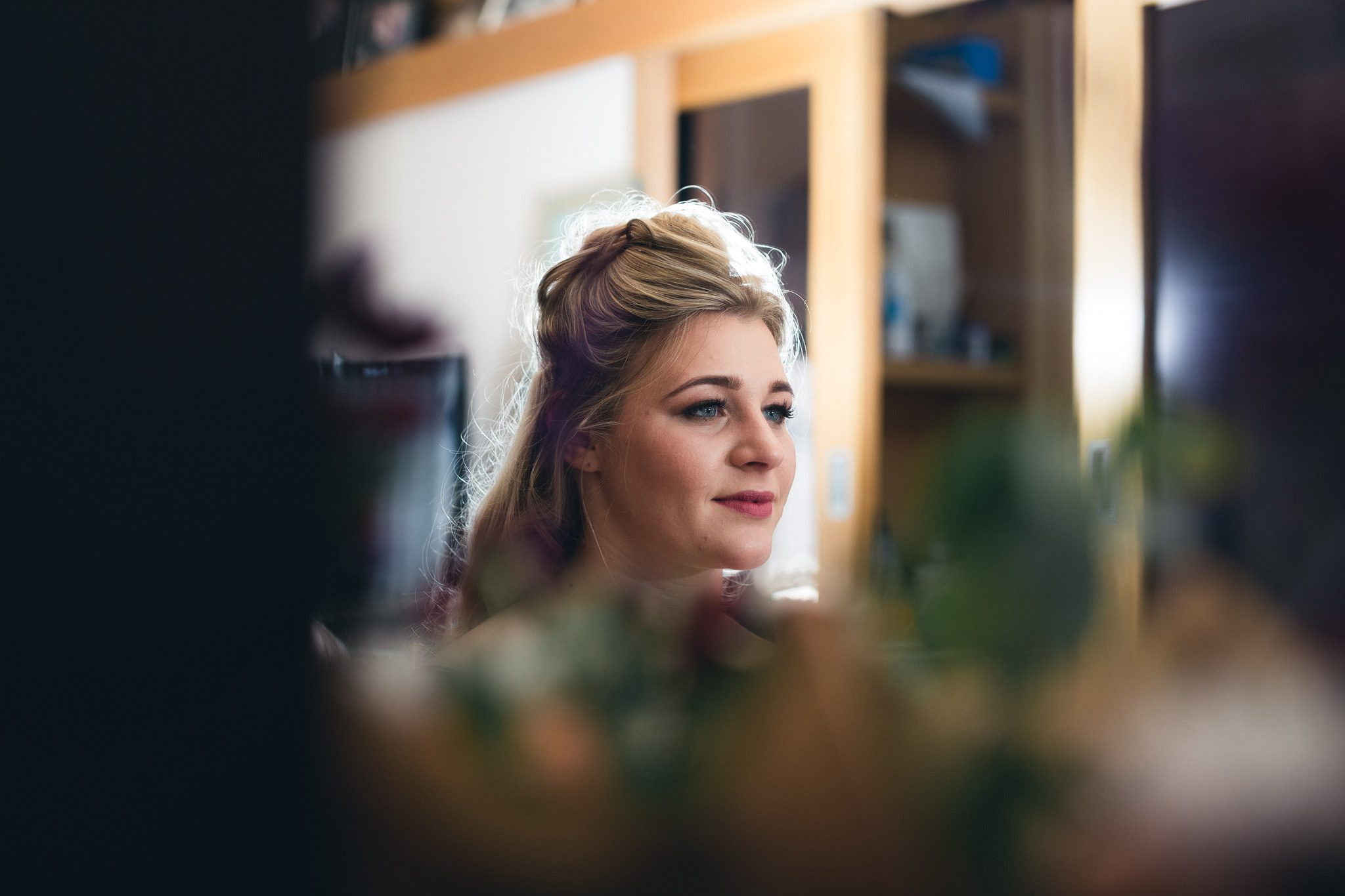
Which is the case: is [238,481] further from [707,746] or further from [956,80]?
[956,80]

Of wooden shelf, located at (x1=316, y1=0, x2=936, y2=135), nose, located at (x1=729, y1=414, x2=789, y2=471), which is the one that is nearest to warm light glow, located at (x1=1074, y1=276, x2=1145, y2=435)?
nose, located at (x1=729, y1=414, x2=789, y2=471)

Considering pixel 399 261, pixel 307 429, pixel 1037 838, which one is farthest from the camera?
pixel 399 261

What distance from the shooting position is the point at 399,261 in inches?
17.6

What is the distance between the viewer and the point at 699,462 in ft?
1.39

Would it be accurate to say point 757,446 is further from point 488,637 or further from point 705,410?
point 488,637

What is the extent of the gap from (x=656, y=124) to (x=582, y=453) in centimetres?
21

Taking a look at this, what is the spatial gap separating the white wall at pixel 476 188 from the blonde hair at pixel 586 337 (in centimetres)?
2

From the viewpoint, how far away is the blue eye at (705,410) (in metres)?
0.43

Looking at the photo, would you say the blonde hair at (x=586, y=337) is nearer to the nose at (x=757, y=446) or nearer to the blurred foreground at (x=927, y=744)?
the nose at (x=757, y=446)

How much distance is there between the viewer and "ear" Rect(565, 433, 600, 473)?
0.45 m

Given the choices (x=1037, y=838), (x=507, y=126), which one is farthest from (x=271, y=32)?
(x=1037, y=838)

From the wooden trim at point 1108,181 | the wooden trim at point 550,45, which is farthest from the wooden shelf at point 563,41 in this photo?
the wooden trim at point 1108,181

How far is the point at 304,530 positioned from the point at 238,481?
0.08ft

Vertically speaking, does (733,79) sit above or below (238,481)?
above
